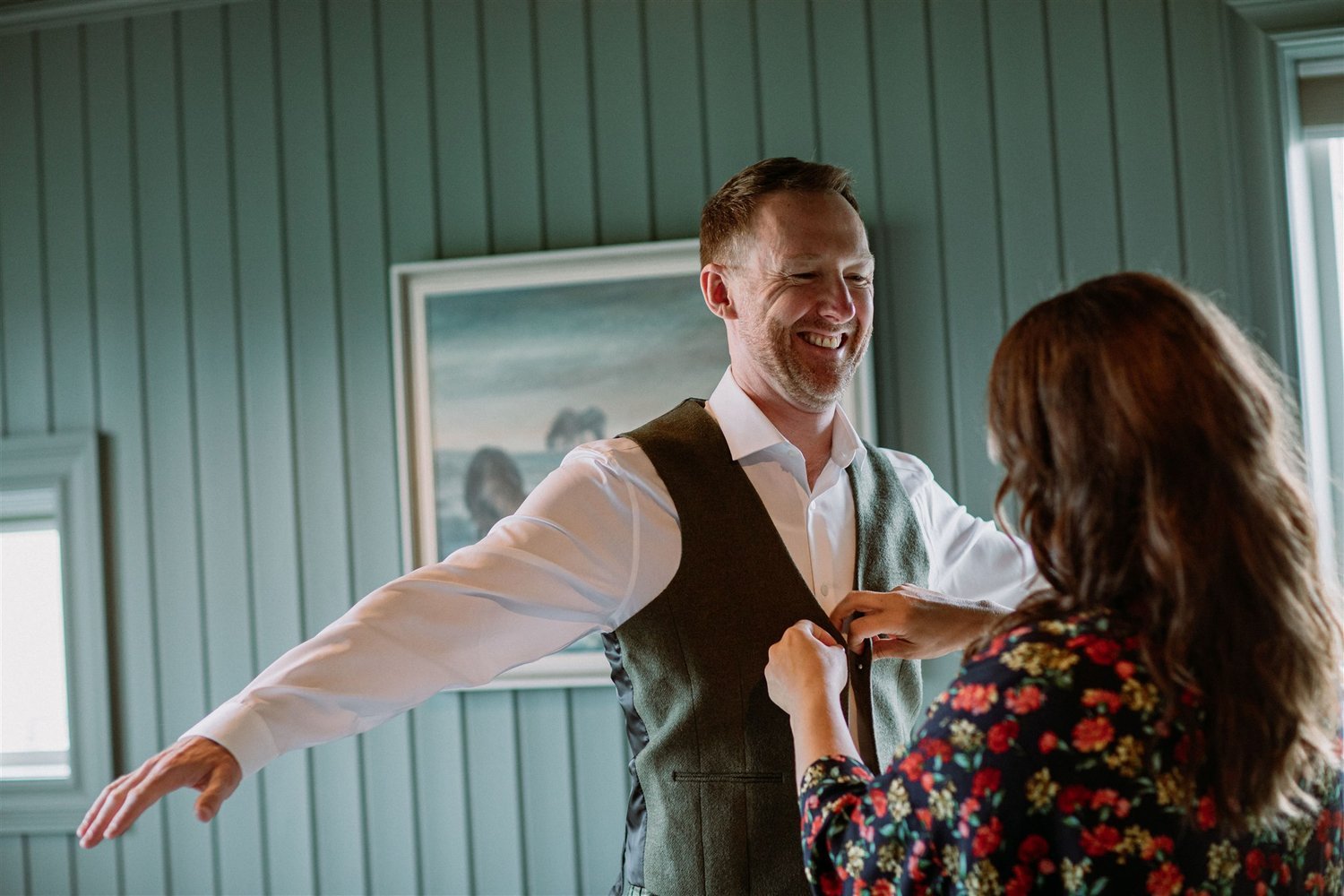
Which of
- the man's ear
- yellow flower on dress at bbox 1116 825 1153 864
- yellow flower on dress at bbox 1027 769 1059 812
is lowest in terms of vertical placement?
yellow flower on dress at bbox 1116 825 1153 864

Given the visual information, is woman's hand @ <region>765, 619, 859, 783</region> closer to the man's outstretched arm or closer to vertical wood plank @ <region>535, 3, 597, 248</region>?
the man's outstretched arm

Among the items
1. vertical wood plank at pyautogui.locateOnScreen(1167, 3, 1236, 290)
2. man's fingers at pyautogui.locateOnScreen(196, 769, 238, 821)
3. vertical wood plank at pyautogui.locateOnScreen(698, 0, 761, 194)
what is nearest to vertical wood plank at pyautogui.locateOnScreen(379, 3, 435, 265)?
vertical wood plank at pyautogui.locateOnScreen(698, 0, 761, 194)

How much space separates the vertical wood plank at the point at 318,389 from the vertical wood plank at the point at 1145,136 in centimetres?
170

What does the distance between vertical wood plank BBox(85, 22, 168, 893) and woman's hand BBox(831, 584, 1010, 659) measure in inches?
80.7

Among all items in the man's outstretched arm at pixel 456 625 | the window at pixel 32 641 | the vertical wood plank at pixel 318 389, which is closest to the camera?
the man's outstretched arm at pixel 456 625

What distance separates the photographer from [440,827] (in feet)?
8.96

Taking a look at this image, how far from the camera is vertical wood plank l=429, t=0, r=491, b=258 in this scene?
9.11 feet

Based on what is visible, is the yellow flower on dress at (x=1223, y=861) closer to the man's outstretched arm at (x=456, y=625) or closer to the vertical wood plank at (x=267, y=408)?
the man's outstretched arm at (x=456, y=625)

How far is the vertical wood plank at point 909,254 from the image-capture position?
2.59 meters

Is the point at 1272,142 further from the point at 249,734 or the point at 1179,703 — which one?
the point at 249,734

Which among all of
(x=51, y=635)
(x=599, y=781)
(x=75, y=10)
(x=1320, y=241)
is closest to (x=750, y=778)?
(x=599, y=781)

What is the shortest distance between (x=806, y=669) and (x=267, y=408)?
1.94m

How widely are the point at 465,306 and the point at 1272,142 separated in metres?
1.67

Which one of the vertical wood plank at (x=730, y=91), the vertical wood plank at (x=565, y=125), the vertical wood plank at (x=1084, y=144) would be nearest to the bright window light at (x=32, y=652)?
the vertical wood plank at (x=565, y=125)
